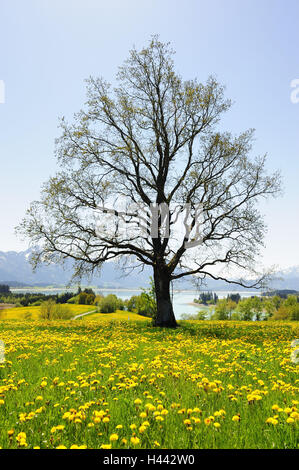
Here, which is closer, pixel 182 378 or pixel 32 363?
pixel 182 378

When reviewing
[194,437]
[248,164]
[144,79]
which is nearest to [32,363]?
[194,437]

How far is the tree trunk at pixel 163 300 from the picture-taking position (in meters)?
18.3

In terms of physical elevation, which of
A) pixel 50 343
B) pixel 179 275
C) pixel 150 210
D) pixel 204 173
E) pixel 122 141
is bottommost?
pixel 50 343

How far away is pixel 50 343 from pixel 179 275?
Result: 32.7 ft

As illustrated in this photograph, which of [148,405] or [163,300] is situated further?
[163,300]

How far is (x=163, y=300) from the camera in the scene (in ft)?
60.6

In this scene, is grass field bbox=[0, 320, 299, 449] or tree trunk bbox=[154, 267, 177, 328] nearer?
grass field bbox=[0, 320, 299, 449]

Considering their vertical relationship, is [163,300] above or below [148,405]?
above

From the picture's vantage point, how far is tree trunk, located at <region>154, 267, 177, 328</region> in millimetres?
18344

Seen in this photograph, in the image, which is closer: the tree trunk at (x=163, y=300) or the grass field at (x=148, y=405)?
the grass field at (x=148, y=405)

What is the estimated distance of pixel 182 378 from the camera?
559cm

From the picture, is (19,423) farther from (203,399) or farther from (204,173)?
(204,173)

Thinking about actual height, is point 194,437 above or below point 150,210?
below
